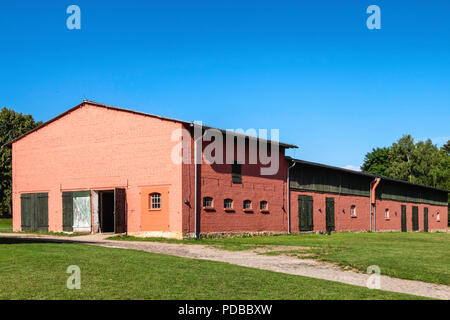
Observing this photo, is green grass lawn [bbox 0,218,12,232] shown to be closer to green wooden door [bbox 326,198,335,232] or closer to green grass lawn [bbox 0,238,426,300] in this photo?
green grass lawn [bbox 0,238,426,300]

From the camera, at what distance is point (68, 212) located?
26328mm

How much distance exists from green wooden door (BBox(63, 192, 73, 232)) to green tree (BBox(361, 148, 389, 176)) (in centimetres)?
5980

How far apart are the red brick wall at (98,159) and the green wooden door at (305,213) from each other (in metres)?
11.1

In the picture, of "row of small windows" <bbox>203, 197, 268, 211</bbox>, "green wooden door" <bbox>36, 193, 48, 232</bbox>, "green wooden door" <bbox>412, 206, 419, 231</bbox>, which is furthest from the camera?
"green wooden door" <bbox>412, 206, 419, 231</bbox>

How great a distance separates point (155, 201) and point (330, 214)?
50.6 feet


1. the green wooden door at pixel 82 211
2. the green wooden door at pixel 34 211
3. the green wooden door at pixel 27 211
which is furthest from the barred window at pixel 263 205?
the green wooden door at pixel 27 211

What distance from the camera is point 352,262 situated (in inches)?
530

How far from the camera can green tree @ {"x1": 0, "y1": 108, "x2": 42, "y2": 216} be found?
48812 mm

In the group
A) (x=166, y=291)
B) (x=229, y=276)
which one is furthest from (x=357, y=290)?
(x=166, y=291)

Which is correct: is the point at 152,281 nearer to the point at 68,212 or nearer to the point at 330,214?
the point at 68,212

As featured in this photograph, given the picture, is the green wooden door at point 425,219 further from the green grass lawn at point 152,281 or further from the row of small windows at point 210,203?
the green grass lawn at point 152,281

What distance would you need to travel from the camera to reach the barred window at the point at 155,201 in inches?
915

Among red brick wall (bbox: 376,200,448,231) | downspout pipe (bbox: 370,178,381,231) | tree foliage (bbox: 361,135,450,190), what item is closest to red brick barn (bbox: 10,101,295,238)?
downspout pipe (bbox: 370,178,381,231)
